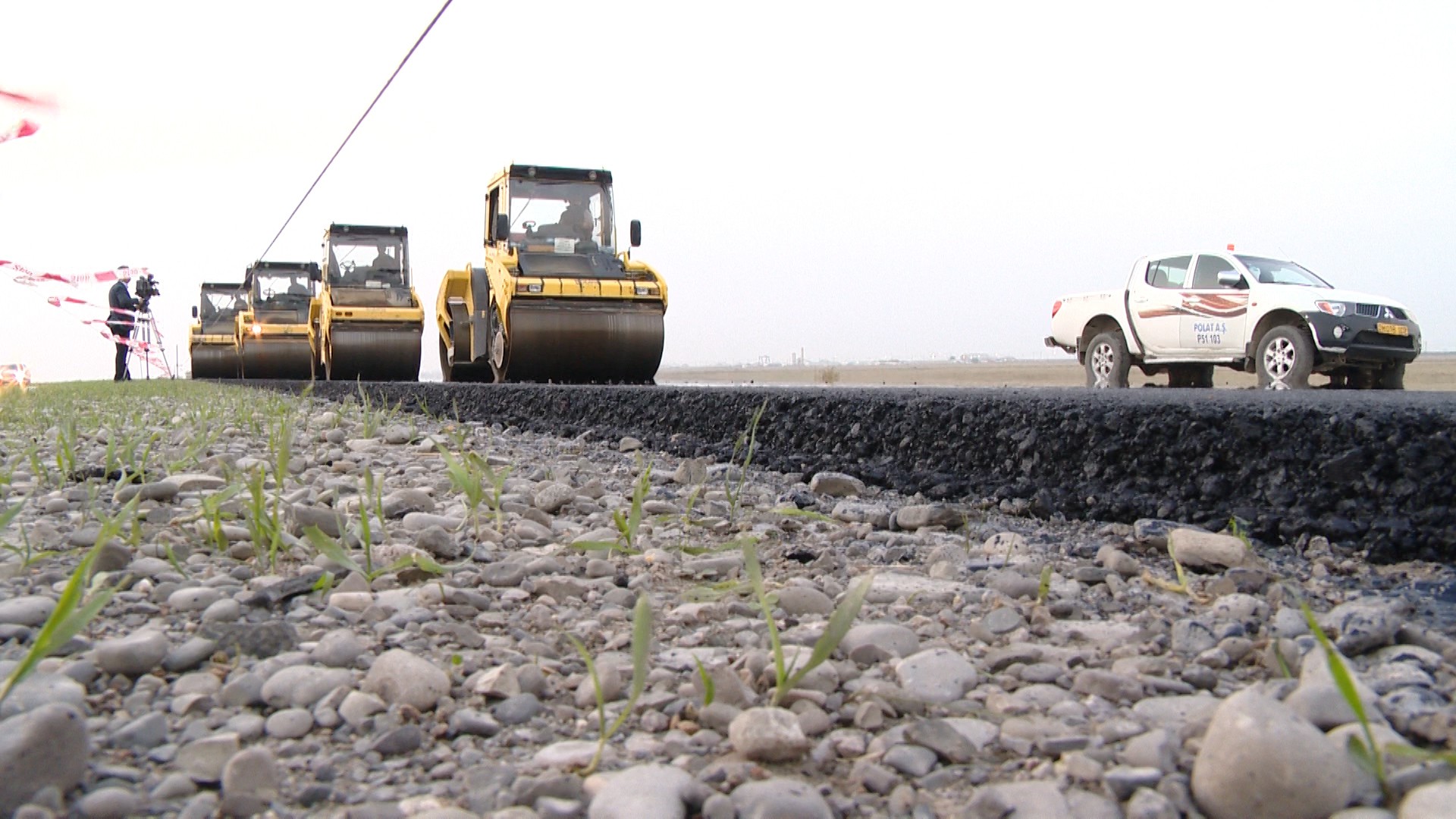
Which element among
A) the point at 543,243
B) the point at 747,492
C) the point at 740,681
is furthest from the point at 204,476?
the point at 543,243

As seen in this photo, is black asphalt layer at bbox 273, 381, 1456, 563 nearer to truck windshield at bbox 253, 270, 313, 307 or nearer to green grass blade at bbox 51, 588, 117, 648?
green grass blade at bbox 51, 588, 117, 648

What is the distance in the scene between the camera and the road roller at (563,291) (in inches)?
476

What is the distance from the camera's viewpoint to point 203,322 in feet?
107

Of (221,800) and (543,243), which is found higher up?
(543,243)

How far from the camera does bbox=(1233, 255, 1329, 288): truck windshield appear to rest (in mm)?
11281

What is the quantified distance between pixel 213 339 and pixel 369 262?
1472 centimetres

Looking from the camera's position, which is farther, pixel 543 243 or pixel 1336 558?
pixel 543 243

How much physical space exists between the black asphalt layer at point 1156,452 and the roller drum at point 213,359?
31109 mm

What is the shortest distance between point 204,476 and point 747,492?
2.07 m

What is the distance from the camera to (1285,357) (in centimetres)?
1093

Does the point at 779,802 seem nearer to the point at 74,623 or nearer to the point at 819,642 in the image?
the point at 819,642

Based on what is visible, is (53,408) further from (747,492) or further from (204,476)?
(747,492)

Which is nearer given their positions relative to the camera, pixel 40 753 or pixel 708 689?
pixel 40 753

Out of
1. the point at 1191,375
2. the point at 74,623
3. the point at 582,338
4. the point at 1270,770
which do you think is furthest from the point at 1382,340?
the point at 74,623
